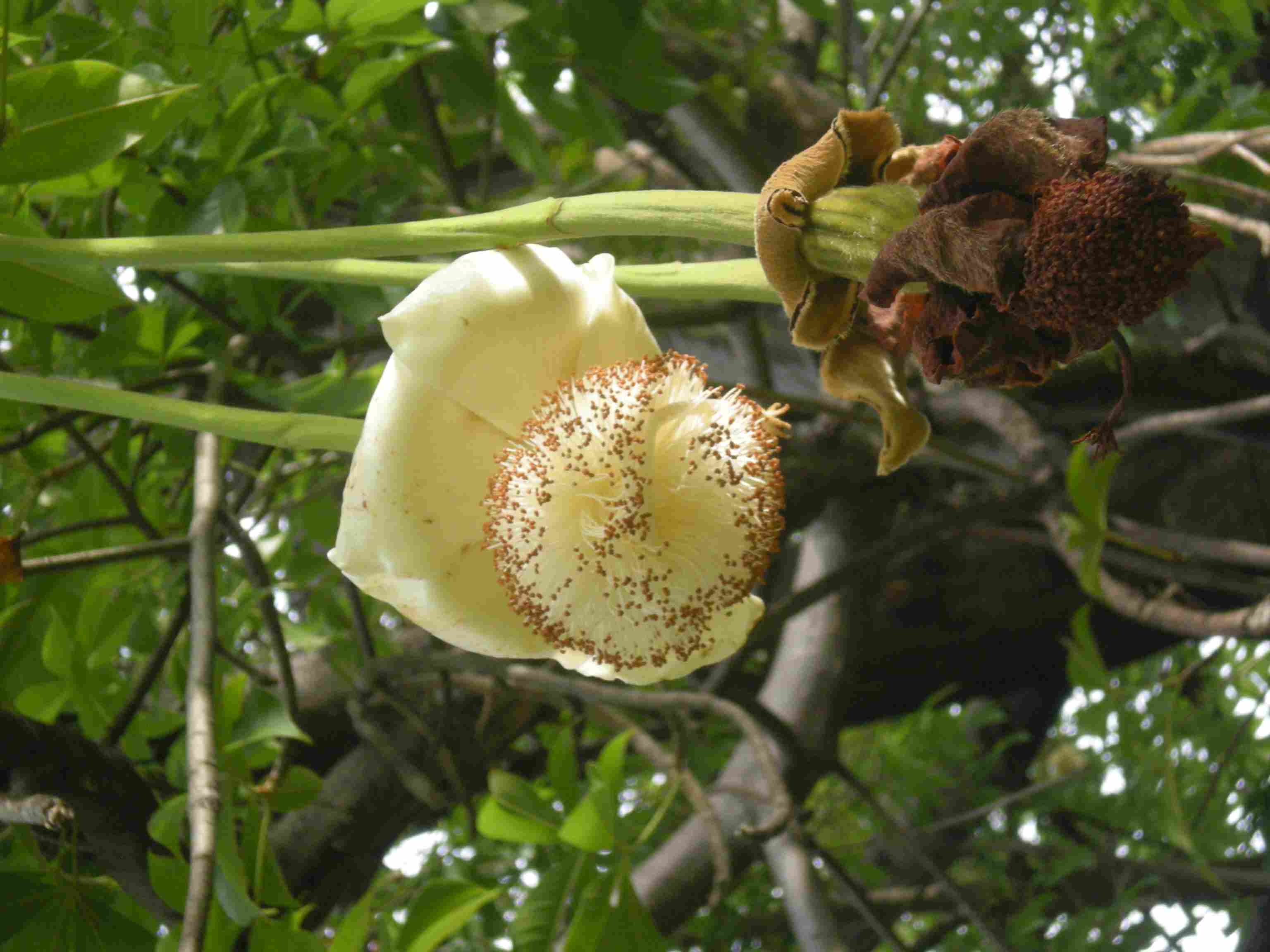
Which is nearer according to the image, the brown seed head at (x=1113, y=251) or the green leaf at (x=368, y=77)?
the brown seed head at (x=1113, y=251)

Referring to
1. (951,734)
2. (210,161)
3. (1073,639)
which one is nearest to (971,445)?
(1073,639)

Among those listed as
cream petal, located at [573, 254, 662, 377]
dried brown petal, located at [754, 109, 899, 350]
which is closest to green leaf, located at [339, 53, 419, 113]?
cream petal, located at [573, 254, 662, 377]

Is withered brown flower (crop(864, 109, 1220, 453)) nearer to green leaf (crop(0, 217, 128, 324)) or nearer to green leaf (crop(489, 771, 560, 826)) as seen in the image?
green leaf (crop(0, 217, 128, 324))

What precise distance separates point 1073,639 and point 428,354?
4.51 feet

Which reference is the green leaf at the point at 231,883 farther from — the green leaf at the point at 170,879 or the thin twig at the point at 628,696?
the thin twig at the point at 628,696

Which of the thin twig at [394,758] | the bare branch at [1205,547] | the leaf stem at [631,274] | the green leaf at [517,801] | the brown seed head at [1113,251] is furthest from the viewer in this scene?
the thin twig at [394,758]

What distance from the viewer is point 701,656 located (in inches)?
22.1

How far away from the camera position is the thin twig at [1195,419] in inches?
40.1

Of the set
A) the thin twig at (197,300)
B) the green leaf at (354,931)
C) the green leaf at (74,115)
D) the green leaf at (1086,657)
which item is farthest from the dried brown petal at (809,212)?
the green leaf at (1086,657)

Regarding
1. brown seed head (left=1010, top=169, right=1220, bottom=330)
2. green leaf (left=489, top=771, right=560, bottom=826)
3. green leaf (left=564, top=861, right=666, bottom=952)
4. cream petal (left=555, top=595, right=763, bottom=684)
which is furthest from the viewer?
green leaf (left=489, top=771, right=560, bottom=826)

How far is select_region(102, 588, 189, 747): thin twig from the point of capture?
2.74 feet

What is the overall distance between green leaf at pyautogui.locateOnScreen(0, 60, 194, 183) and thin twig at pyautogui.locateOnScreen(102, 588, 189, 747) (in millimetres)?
399

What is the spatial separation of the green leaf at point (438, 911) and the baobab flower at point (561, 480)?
286 millimetres

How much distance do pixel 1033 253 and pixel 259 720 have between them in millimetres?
607
